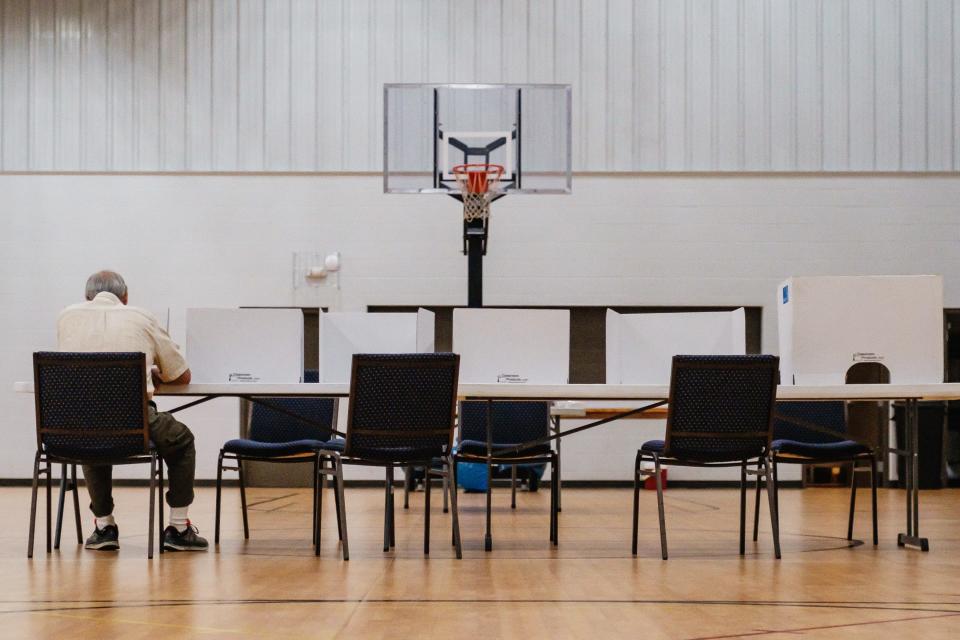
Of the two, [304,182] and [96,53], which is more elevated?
[96,53]

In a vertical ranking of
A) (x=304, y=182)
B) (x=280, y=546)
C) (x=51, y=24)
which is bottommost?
(x=280, y=546)

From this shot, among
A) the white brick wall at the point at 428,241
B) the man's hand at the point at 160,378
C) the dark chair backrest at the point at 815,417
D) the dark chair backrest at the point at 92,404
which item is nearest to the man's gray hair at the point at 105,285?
the man's hand at the point at 160,378

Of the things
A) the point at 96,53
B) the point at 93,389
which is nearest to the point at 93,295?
the point at 93,389

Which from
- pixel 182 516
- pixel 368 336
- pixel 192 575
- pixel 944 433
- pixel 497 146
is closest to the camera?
pixel 192 575

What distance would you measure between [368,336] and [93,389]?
1.29m

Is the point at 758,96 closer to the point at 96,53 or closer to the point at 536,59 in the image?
the point at 536,59

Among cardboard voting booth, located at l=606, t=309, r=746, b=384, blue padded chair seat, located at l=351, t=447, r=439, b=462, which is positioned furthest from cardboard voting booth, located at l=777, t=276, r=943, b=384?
blue padded chair seat, located at l=351, t=447, r=439, b=462

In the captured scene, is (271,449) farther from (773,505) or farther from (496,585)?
(773,505)

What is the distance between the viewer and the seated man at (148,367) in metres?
4.34

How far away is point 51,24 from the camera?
9.07m

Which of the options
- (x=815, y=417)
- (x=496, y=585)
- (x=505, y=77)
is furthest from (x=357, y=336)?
(x=505, y=77)

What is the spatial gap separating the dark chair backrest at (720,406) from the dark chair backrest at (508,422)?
7.19 ft

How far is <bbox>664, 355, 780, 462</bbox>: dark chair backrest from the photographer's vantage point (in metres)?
4.24

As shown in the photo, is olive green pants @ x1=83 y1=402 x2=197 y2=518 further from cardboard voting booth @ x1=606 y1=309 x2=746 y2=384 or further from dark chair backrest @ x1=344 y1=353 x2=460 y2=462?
cardboard voting booth @ x1=606 y1=309 x2=746 y2=384
